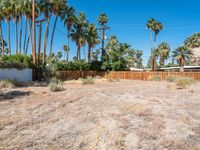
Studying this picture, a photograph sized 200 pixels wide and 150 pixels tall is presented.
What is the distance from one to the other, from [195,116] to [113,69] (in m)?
37.0

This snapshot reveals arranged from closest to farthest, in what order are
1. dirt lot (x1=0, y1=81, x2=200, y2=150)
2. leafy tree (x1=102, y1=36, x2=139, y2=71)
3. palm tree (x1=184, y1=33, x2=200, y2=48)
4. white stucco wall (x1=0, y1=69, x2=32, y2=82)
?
dirt lot (x1=0, y1=81, x2=200, y2=150)
white stucco wall (x1=0, y1=69, x2=32, y2=82)
leafy tree (x1=102, y1=36, x2=139, y2=71)
palm tree (x1=184, y1=33, x2=200, y2=48)

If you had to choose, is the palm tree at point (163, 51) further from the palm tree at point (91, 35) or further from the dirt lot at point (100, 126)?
the dirt lot at point (100, 126)

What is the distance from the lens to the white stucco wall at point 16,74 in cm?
2800

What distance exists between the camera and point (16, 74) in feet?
97.3

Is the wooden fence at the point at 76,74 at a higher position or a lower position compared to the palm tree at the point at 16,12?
lower

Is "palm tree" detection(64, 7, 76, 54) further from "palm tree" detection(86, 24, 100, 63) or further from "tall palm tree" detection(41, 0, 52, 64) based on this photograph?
"tall palm tree" detection(41, 0, 52, 64)

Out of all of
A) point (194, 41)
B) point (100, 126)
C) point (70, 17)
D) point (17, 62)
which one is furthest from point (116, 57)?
point (100, 126)

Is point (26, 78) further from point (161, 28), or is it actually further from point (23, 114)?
point (161, 28)

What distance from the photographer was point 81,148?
20.7ft

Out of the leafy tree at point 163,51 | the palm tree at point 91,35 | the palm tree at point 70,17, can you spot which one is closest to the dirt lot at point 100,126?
the palm tree at point 70,17

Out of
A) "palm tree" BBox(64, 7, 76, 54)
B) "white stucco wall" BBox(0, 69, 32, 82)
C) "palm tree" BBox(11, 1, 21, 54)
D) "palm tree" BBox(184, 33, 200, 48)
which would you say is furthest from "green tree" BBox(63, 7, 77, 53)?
"palm tree" BBox(184, 33, 200, 48)

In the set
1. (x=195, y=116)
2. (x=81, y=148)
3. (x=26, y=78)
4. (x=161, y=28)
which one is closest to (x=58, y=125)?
(x=81, y=148)

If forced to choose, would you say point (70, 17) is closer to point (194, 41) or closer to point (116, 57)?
point (116, 57)

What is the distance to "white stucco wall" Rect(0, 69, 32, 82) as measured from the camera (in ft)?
91.9
